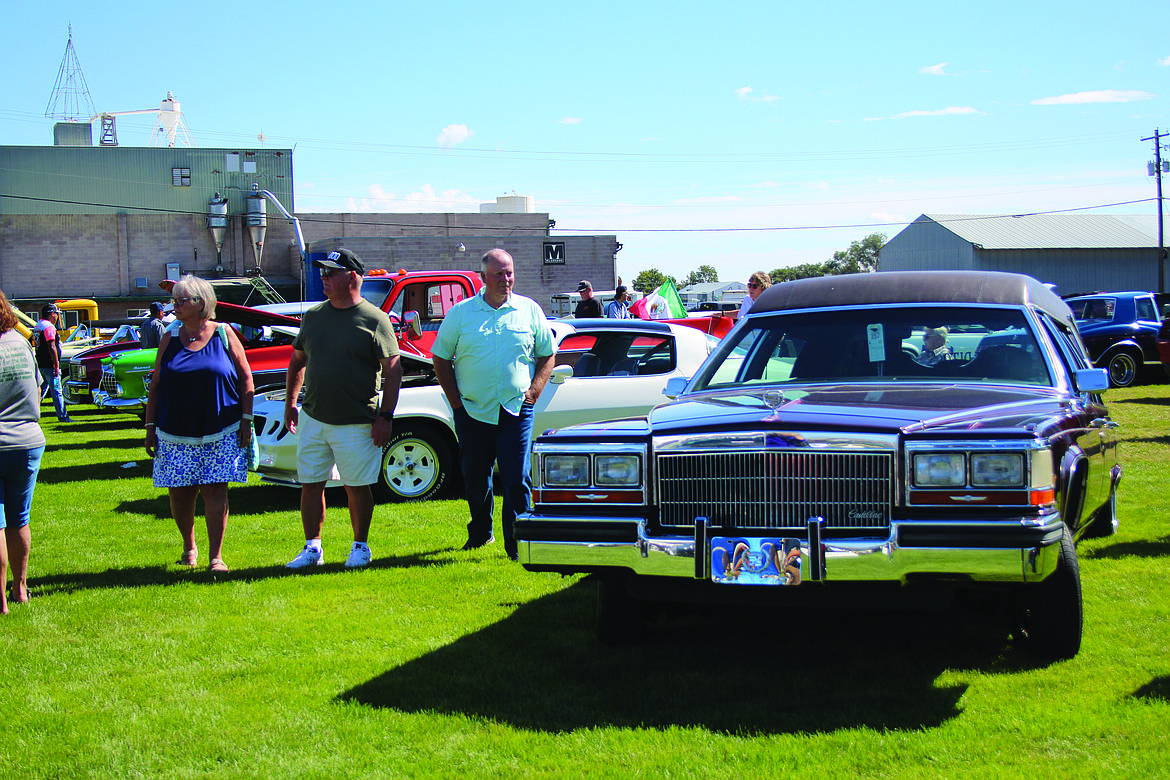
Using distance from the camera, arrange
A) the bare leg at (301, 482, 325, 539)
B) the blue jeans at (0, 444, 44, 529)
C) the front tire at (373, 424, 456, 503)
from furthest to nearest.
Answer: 1. the front tire at (373, 424, 456, 503)
2. the bare leg at (301, 482, 325, 539)
3. the blue jeans at (0, 444, 44, 529)

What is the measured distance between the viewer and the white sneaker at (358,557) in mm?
6355

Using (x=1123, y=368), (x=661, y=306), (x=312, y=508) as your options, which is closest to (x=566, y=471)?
(x=312, y=508)

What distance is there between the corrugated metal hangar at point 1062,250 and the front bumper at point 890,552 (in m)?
58.7

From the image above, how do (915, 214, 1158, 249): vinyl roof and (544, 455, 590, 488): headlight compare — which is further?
(915, 214, 1158, 249): vinyl roof

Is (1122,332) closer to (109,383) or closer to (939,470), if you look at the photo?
(109,383)

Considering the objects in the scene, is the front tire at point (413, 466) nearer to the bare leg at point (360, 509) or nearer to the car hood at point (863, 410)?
the bare leg at point (360, 509)

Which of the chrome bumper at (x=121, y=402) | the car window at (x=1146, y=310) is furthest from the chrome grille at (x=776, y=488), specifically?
the car window at (x=1146, y=310)

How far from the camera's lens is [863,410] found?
4008mm

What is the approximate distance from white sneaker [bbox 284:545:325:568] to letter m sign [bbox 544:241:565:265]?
46459 millimetres

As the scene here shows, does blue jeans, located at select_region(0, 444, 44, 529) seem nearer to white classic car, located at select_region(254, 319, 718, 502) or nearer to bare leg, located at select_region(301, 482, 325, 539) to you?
bare leg, located at select_region(301, 482, 325, 539)

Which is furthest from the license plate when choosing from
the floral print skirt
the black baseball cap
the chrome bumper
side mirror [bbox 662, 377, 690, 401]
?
the chrome bumper

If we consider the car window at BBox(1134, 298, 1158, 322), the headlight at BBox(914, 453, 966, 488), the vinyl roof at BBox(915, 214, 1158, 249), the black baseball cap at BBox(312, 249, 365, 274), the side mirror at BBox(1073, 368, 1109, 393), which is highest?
the vinyl roof at BBox(915, 214, 1158, 249)

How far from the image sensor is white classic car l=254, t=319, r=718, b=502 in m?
8.45

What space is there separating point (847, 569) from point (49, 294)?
53917 mm
